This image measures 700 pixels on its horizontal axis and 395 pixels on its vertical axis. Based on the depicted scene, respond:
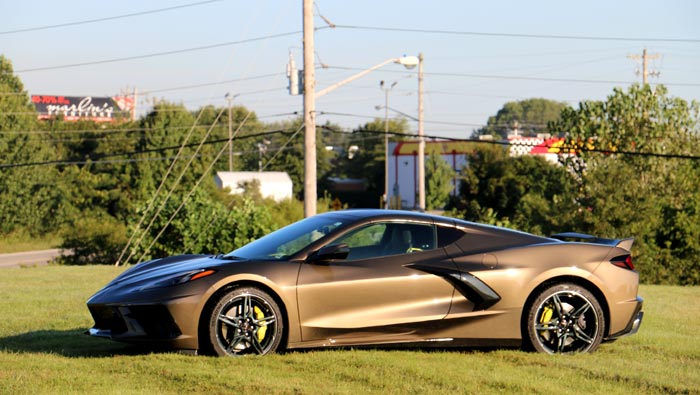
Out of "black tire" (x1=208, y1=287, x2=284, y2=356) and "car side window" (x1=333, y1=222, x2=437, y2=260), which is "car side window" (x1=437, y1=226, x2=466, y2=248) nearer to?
"car side window" (x1=333, y1=222, x2=437, y2=260)

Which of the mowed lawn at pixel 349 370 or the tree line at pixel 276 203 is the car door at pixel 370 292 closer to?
the mowed lawn at pixel 349 370

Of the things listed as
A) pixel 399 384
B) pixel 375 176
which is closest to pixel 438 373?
pixel 399 384

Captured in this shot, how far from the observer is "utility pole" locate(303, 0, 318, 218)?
25.9 metres

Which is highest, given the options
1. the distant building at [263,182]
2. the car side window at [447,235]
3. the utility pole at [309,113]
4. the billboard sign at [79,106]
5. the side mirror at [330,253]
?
the billboard sign at [79,106]

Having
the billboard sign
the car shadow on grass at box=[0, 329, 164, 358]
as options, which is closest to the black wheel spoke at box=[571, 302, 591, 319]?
the car shadow on grass at box=[0, 329, 164, 358]

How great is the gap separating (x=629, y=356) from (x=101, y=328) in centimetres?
448

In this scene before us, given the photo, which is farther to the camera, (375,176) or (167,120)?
(375,176)

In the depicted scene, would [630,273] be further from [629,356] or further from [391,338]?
[391,338]

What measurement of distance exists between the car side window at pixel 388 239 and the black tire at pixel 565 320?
42.2 inches

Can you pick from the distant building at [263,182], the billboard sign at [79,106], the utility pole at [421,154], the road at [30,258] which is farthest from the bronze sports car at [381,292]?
the billboard sign at [79,106]

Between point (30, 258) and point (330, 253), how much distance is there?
46.9 metres

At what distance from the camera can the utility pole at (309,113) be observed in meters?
25.9

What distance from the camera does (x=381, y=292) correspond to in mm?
8078

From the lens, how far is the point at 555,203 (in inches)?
1845
